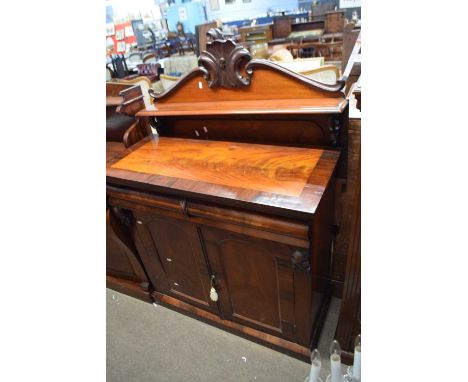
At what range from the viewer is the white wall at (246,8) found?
6.54 metres

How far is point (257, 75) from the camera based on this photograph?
37.8 inches

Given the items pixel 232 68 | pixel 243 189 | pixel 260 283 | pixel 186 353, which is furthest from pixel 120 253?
pixel 232 68

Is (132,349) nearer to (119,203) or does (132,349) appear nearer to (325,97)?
(119,203)

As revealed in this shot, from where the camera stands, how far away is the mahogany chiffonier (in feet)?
2.68

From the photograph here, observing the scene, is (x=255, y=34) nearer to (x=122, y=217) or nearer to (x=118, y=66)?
(x=118, y=66)

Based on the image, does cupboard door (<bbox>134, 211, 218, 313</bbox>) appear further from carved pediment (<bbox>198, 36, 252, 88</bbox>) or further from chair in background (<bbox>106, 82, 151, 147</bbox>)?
carved pediment (<bbox>198, 36, 252, 88</bbox>)

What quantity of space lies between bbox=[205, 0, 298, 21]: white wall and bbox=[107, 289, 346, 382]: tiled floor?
714 cm

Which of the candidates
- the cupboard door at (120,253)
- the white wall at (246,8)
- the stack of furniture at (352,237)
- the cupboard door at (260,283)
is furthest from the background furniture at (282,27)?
the cupboard door at (260,283)

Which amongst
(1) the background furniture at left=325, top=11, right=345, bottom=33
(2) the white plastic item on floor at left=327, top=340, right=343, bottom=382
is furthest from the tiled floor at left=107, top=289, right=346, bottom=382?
(1) the background furniture at left=325, top=11, right=345, bottom=33

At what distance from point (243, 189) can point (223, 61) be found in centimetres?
48

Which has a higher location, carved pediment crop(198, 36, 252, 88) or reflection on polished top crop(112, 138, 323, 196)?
carved pediment crop(198, 36, 252, 88)
